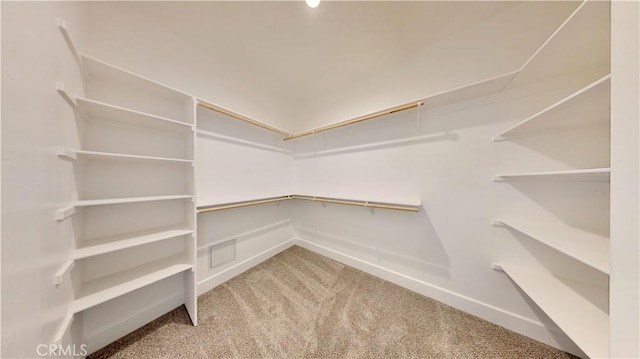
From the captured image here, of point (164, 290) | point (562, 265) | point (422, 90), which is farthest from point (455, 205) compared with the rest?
point (164, 290)

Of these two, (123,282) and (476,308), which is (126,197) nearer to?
(123,282)

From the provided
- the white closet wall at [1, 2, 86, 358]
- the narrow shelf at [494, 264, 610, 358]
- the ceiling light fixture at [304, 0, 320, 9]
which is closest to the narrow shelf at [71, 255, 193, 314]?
the white closet wall at [1, 2, 86, 358]

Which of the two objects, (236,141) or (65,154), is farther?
(236,141)

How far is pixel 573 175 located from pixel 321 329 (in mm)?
1868

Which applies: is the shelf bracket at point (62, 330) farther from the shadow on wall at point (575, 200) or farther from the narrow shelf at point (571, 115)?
the shadow on wall at point (575, 200)

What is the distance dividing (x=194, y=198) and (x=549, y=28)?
2965mm

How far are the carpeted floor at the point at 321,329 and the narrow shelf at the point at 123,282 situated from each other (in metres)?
0.46

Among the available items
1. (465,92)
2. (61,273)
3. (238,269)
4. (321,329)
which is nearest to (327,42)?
(465,92)

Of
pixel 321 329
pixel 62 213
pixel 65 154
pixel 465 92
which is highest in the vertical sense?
pixel 465 92

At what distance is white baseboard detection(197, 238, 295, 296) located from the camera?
1768mm

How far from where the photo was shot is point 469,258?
1518mm

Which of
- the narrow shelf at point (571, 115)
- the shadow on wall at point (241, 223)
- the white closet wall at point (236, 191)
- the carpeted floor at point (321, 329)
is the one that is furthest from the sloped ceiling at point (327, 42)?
the carpeted floor at point (321, 329)

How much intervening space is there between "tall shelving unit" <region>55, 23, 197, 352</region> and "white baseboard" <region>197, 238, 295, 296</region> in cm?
18

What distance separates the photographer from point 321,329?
1.37 m
